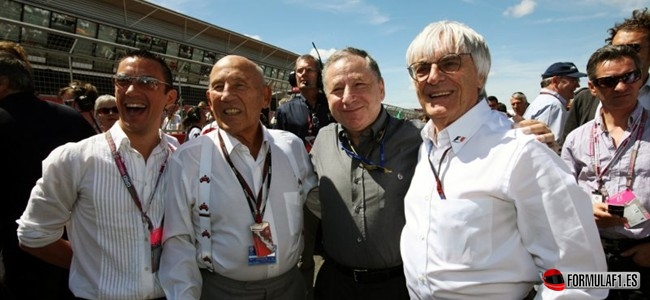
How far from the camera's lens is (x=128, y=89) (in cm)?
216

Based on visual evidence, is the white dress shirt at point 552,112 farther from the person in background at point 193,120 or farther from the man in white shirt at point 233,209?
the person in background at point 193,120

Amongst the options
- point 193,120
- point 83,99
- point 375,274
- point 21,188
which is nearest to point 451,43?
point 375,274

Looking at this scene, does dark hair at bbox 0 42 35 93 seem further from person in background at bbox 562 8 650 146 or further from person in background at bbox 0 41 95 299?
person in background at bbox 562 8 650 146

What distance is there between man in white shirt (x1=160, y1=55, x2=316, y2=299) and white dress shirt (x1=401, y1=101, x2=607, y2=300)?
31.7 inches

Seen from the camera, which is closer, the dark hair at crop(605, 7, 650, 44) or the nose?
the nose

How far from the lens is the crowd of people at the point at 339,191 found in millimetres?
1583

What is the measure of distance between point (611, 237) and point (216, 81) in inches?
112

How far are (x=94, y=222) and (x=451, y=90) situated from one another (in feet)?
6.39

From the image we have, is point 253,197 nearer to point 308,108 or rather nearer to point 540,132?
point 540,132

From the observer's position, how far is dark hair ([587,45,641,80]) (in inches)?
102

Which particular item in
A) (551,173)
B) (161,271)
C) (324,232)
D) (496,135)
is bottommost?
(161,271)

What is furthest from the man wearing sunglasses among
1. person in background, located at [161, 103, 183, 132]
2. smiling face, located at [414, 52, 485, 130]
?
person in background, located at [161, 103, 183, 132]

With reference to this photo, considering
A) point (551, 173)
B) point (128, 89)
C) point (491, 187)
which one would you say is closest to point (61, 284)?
point (128, 89)

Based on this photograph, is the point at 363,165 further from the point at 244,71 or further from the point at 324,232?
the point at 244,71
